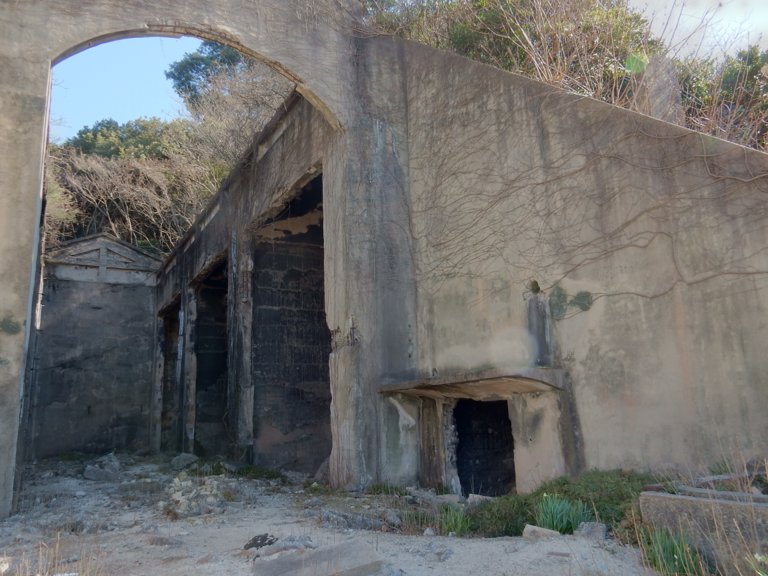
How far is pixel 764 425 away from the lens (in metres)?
5.24

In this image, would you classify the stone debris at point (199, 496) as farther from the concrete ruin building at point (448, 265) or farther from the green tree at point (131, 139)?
the green tree at point (131, 139)

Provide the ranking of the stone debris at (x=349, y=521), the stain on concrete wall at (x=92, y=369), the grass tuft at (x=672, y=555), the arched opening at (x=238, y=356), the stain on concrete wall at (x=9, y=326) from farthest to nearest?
the stain on concrete wall at (x=92, y=369)
the arched opening at (x=238, y=356)
the stain on concrete wall at (x=9, y=326)
the stone debris at (x=349, y=521)
the grass tuft at (x=672, y=555)

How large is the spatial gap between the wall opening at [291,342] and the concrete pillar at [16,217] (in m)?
4.60

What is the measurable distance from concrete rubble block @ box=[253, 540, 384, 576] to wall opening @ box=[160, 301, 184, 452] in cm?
1362

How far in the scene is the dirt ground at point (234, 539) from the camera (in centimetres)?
416

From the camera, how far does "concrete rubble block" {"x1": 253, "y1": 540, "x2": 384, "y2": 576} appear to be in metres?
3.93

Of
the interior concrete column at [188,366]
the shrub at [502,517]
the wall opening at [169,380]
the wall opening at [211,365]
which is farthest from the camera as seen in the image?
the wall opening at [169,380]

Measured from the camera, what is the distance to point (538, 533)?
4.75 m

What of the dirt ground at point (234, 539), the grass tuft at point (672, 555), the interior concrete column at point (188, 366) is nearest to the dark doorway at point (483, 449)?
the dirt ground at point (234, 539)

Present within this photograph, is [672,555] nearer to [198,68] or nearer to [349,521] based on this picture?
[349,521]

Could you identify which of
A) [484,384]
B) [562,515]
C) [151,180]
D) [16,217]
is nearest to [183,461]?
[16,217]

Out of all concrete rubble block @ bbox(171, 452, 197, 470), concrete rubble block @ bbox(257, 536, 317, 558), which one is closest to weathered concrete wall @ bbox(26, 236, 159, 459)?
concrete rubble block @ bbox(171, 452, 197, 470)

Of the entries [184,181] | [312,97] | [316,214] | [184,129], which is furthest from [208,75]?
[312,97]

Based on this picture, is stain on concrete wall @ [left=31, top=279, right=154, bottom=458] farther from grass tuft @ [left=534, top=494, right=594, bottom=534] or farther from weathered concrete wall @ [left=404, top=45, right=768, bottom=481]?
grass tuft @ [left=534, top=494, right=594, bottom=534]
